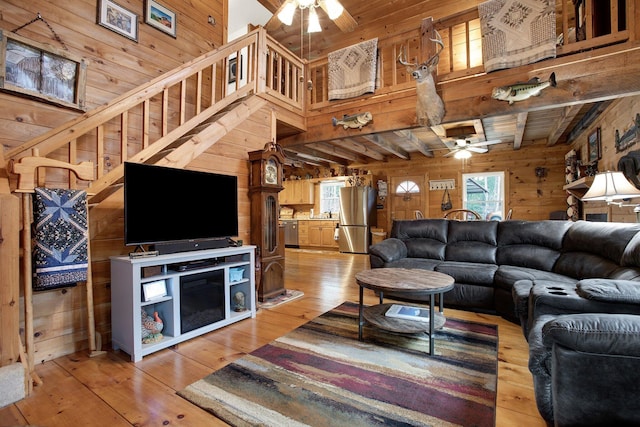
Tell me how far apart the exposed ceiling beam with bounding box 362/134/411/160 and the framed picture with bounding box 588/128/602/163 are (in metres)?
3.04

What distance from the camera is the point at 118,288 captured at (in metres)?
2.24

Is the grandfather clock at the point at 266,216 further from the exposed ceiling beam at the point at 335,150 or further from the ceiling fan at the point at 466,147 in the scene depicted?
the ceiling fan at the point at 466,147

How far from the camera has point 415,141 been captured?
5770mm

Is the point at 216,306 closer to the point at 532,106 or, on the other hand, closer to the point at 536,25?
the point at 532,106

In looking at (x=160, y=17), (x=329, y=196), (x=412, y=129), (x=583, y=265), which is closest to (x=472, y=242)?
(x=583, y=265)

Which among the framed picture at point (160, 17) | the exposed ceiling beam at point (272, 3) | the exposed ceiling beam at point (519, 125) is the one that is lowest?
the exposed ceiling beam at point (519, 125)

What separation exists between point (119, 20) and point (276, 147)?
2.06 metres

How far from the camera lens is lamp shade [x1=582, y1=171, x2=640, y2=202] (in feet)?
8.17

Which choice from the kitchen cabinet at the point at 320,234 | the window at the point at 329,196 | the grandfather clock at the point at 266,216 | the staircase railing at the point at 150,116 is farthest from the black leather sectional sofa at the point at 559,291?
the window at the point at 329,196

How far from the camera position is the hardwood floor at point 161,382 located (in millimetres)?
1537

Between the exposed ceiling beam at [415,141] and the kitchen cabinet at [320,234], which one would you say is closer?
the exposed ceiling beam at [415,141]

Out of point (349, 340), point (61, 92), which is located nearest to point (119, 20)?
point (61, 92)

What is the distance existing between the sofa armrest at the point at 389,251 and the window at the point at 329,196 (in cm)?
504

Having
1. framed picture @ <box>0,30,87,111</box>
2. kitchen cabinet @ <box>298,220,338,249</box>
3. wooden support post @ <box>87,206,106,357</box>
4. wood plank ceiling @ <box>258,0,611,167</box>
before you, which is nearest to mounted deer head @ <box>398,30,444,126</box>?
wood plank ceiling @ <box>258,0,611,167</box>
